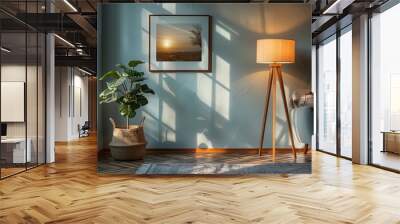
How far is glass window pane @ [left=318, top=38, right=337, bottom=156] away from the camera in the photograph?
7.42 metres

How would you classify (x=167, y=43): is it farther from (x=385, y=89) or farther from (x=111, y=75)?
(x=385, y=89)

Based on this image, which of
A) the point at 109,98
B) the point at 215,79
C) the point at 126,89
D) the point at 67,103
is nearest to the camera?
the point at 109,98

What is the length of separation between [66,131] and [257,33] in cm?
821

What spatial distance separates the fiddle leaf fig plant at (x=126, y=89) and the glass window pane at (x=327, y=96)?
3.98 meters

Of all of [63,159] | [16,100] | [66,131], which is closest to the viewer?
[16,100]

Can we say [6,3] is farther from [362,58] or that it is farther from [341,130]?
[341,130]

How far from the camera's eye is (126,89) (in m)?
5.23

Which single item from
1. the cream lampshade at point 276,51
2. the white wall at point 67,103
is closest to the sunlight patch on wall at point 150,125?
the cream lampshade at point 276,51

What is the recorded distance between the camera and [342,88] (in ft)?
23.2

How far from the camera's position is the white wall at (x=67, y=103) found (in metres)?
11.6

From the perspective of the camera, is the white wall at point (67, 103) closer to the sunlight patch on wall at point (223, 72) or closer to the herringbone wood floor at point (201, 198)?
the herringbone wood floor at point (201, 198)

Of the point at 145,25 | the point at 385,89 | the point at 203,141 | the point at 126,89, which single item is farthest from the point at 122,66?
the point at 385,89

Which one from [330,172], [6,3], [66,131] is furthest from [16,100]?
[66,131]

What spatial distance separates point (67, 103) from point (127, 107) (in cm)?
738
